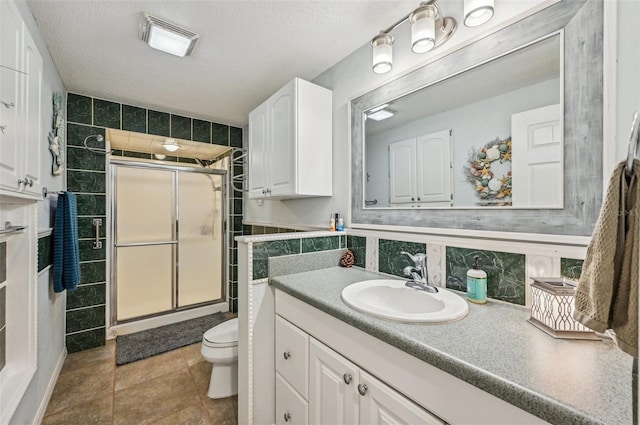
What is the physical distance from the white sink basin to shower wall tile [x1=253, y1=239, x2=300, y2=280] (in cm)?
43

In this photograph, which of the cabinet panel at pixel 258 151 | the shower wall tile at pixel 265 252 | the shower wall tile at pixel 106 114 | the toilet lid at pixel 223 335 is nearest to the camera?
the shower wall tile at pixel 265 252

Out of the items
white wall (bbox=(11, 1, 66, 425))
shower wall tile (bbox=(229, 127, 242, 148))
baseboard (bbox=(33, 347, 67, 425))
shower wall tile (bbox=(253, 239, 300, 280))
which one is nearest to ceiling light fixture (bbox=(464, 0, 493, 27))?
shower wall tile (bbox=(253, 239, 300, 280))

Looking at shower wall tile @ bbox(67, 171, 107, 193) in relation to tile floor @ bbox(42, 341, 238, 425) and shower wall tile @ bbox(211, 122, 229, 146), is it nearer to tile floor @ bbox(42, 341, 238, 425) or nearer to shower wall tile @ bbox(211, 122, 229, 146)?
shower wall tile @ bbox(211, 122, 229, 146)

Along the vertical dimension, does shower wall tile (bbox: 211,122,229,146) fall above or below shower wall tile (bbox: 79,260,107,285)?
above

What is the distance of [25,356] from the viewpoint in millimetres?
1343

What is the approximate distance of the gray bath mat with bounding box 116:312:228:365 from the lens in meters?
2.31

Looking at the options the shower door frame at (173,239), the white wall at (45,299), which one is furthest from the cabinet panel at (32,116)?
the shower door frame at (173,239)

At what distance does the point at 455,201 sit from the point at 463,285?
375 mm

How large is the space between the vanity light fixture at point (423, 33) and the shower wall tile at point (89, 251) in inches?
110

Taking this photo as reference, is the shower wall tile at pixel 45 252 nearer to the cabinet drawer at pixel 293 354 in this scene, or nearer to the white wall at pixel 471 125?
the cabinet drawer at pixel 293 354

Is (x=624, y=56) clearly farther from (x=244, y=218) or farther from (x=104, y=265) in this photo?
(x=104, y=265)

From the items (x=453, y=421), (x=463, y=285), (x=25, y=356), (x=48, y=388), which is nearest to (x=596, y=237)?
(x=453, y=421)

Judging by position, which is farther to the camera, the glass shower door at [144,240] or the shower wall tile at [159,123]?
the glass shower door at [144,240]

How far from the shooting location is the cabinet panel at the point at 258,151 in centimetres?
209
